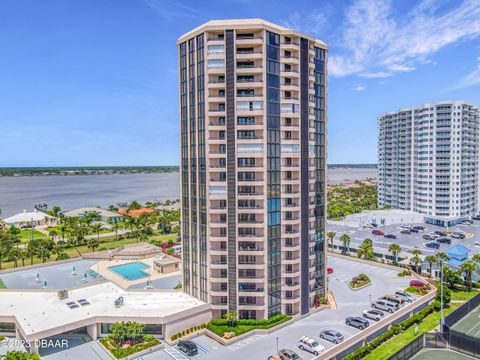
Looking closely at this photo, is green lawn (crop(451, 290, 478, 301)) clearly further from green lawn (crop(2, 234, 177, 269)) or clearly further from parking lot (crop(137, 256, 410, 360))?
green lawn (crop(2, 234, 177, 269))

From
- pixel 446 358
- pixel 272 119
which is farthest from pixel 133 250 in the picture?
pixel 446 358

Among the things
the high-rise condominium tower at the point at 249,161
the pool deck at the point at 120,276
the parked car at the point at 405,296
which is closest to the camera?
the high-rise condominium tower at the point at 249,161

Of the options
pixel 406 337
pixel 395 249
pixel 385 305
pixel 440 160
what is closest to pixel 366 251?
pixel 395 249

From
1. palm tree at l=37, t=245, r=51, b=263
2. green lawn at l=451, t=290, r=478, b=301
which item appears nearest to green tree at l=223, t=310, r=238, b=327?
green lawn at l=451, t=290, r=478, b=301

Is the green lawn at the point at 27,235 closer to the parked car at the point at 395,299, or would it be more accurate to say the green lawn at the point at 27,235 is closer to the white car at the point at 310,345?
the white car at the point at 310,345

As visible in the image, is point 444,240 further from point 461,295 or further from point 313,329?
point 313,329

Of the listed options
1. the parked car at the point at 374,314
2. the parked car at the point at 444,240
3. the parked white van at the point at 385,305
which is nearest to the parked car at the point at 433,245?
the parked car at the point at 444,240

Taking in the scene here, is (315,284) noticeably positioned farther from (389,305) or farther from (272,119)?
(272,119)
